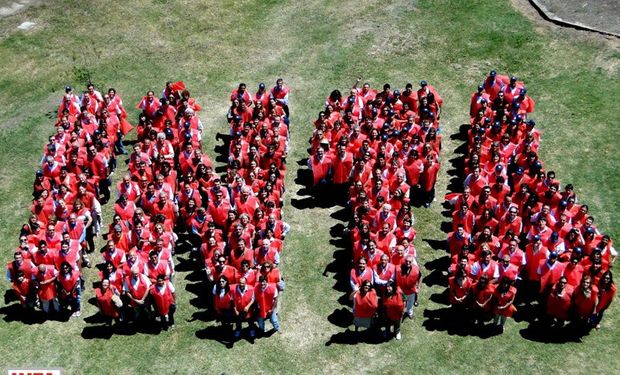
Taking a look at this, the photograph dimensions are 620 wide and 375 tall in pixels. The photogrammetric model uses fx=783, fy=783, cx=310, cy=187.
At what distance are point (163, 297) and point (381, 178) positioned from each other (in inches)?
285

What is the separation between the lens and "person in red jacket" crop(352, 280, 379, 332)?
62.9 ft

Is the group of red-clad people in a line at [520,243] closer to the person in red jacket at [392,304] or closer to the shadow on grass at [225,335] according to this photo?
the person in red jacket at [392,304]

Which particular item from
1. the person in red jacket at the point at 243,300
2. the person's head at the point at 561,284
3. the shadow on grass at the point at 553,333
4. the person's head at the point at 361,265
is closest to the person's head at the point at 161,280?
the person in red jacket at the point at 243,300

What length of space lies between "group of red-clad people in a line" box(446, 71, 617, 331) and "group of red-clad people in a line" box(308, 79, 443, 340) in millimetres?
1296

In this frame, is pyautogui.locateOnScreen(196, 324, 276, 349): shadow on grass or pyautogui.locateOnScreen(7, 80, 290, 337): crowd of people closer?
pyautogui.locateOnScreen(7, 80, 290, 337): crowd of people

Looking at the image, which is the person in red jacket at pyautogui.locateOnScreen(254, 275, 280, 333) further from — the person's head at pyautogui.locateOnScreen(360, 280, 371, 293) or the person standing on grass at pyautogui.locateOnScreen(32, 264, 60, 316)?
the person standing on grass at pyautogui.locateOnScreen(32, 264, 60, 316)

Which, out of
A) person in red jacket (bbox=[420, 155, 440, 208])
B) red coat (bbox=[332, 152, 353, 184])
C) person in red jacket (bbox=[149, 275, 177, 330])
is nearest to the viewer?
person in red jacket (bbox=[149, 275, 177, 330])

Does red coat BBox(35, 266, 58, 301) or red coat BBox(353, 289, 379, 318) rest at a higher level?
red coat BBox(35, 266, 58, 301)

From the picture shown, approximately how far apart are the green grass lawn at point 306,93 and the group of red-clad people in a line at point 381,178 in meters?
1.02

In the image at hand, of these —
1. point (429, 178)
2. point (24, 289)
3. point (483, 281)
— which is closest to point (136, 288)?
point (24, 289)

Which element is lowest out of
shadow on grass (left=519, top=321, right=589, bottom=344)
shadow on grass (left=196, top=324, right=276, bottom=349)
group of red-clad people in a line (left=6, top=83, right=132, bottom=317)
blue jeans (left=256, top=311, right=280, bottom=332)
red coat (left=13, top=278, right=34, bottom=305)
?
shadow on grass (left=519, top=321, right=589, bottom=344)

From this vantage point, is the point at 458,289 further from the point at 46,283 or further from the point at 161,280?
the point at 46,283

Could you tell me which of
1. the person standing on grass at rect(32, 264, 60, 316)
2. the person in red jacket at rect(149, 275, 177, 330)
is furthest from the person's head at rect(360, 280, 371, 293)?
the person standing on grass at rect(32, 264, 60, 316)

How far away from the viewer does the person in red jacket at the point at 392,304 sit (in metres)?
19.0
